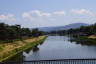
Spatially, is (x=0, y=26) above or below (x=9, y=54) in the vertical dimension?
above

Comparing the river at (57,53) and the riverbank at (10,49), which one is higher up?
the riverbank at (10,49)

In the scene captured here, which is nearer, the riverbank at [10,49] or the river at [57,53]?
the riverbank at [10,49]

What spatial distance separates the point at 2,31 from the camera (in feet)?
220

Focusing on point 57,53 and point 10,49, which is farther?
point 10,49

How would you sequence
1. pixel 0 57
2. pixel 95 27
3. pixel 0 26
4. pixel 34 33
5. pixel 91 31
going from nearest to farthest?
pixel 0 57 → pixel 0 26 → pixel 95 27 → pixel 91 31 → pixel 34 33

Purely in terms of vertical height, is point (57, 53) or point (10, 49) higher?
point (10, 49)

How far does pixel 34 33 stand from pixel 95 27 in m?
42.9

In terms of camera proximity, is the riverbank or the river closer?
the riverbank

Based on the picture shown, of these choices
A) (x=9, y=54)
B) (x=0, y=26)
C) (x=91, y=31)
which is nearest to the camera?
(x=9, y=54)

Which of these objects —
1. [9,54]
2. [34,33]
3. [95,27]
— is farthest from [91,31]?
[9,54]

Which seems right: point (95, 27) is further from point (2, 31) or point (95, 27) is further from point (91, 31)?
point (2, 31)

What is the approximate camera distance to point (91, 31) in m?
130

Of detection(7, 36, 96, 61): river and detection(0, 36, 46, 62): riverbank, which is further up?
detection(0, 36, 46, 62): riverbank

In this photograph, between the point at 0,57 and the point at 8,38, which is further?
the point at 8,38
